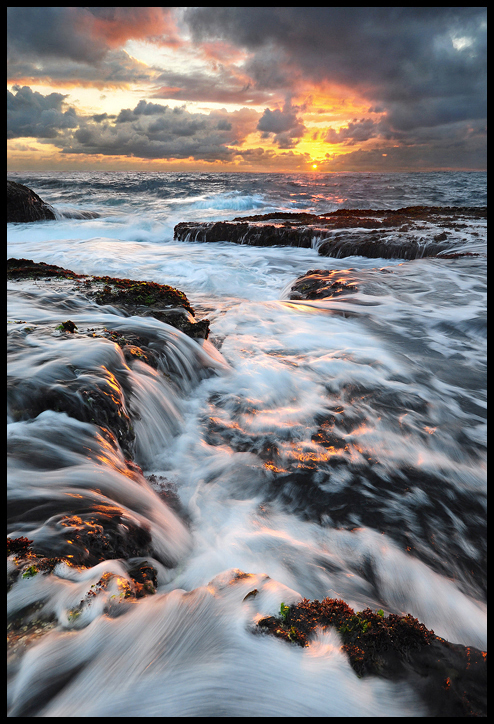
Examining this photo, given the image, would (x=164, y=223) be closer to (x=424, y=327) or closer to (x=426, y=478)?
(x=424, y=327)

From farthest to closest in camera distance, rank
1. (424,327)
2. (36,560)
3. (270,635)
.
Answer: (424,327), (36,560), (270,635)

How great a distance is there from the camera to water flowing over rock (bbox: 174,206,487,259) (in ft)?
49.7

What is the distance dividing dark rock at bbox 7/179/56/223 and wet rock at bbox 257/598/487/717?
1138 inches

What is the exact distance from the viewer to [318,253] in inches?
676

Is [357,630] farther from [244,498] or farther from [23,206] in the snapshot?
[23,206]

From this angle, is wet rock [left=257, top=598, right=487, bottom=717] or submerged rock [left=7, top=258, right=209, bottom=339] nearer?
wet rock [left=257, top=598, right=487, bottom=717]

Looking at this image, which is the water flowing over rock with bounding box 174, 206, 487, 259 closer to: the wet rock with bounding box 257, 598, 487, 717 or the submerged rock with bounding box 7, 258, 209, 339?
the submerged rock with bounding box 7, 258, 209, 339

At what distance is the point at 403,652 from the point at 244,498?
2.14 m

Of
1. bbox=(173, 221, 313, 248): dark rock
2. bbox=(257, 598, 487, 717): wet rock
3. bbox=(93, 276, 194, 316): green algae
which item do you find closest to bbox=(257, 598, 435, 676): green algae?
bbox=(257, 598, 487, 717): wet rock

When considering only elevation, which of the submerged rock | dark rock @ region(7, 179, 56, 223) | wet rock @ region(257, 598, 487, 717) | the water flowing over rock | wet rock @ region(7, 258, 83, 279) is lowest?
wet rock @ region(257, 598, 487, 717)

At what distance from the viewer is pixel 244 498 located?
12.5 feet

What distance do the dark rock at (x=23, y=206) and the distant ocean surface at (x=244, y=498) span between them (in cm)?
2203

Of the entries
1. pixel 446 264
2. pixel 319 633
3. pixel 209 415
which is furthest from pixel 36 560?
pixel 446 264
